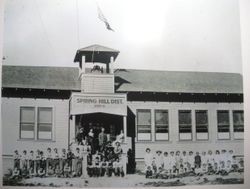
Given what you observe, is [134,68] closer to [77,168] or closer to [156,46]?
[156,46]

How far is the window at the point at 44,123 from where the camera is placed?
3.80 meters

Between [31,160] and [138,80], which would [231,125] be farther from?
[31,160]

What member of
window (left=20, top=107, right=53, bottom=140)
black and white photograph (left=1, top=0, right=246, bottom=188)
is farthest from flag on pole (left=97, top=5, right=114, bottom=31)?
window (left=20, top=107, right=53, bottom=140)

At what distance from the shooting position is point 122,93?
154 inches

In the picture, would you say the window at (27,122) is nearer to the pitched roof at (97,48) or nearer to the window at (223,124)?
the pitched roof at (97,48)

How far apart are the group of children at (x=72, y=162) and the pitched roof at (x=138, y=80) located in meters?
0.64

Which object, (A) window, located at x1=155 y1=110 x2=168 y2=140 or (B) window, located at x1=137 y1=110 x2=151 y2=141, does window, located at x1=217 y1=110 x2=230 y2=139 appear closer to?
(A) window, located at x1=155 y1=110 x2=168 y2=140

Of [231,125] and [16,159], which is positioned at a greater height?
[231,125]

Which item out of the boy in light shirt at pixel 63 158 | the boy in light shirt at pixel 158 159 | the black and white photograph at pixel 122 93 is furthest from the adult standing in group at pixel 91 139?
the boy in light shirt at pixel 158 159

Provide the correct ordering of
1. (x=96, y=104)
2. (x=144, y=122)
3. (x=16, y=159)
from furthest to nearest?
1. (x=144, y=122)
2. (x=96, y=104)
3. (x=16, y=159)

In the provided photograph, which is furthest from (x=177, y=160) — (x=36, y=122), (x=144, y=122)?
(x=36, y=122)

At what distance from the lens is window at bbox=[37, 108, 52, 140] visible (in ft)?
12.5

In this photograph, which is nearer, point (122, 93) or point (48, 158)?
point (48, 158)

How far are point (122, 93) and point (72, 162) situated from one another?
0.87 m
